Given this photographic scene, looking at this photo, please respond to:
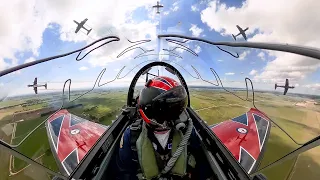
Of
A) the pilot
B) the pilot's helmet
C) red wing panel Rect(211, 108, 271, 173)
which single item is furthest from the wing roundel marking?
the pilot's helmet

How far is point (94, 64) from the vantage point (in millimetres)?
2830

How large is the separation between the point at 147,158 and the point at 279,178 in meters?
0.73

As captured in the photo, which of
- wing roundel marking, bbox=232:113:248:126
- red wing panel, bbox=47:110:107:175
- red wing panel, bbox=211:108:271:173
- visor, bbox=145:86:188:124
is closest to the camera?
visor, bbox=145:86:188:124

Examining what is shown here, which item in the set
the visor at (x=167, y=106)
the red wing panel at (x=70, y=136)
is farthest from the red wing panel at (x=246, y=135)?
A: the red wing panel at (x=70, y=136)

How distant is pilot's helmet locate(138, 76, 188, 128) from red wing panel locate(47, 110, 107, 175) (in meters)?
0.58

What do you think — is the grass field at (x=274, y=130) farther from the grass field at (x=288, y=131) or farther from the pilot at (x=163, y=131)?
the pilot at (x=163, y=131)

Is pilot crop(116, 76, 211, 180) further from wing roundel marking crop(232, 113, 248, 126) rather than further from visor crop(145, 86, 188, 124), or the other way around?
wing roundel marking crop(232, 113, 248, 126)

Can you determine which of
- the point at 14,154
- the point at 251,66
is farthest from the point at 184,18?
the point at 14,154

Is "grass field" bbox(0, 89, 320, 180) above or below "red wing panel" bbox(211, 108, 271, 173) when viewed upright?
above

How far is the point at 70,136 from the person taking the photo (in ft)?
6.97

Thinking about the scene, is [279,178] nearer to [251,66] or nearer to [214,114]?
[251,66]

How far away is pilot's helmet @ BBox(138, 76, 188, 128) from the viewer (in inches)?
56.2

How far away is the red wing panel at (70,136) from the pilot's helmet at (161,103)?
578 mm

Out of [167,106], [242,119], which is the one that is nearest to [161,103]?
[167,106]
